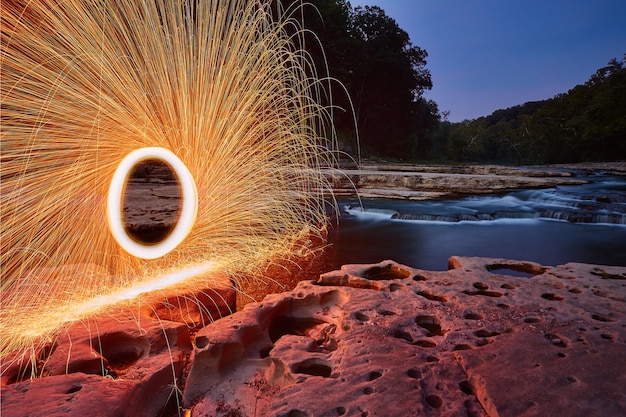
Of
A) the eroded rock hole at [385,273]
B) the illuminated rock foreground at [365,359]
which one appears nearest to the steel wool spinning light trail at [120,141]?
the illuminated rock foreground at [365,359]

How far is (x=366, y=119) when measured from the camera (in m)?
27.2

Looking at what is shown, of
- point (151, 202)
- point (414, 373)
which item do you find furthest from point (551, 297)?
point (151, 202)

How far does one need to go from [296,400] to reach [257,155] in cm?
373

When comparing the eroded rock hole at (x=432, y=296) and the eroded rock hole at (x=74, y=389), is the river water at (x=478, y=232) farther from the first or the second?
the eroded rock hole at (x=74, y=389)

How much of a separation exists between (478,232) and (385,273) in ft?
12.7

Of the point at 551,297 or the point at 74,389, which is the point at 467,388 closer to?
the point at 551,297

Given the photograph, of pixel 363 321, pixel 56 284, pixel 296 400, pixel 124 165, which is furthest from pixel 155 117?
pixel 296 400

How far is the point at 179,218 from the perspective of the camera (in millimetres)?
4383

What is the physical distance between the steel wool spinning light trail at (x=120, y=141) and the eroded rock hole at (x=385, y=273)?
1.34 m

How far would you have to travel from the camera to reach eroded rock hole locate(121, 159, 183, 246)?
14.0ft

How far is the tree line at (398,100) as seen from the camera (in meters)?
23.1

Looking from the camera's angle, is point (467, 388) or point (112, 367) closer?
point (467, 388)

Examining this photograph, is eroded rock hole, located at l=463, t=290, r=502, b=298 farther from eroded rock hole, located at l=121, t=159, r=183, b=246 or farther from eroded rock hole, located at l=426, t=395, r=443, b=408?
eroded rock hole, located at l=121, t=159, r=183, b=246

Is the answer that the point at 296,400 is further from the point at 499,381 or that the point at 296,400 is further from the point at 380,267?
the point at 380,267
